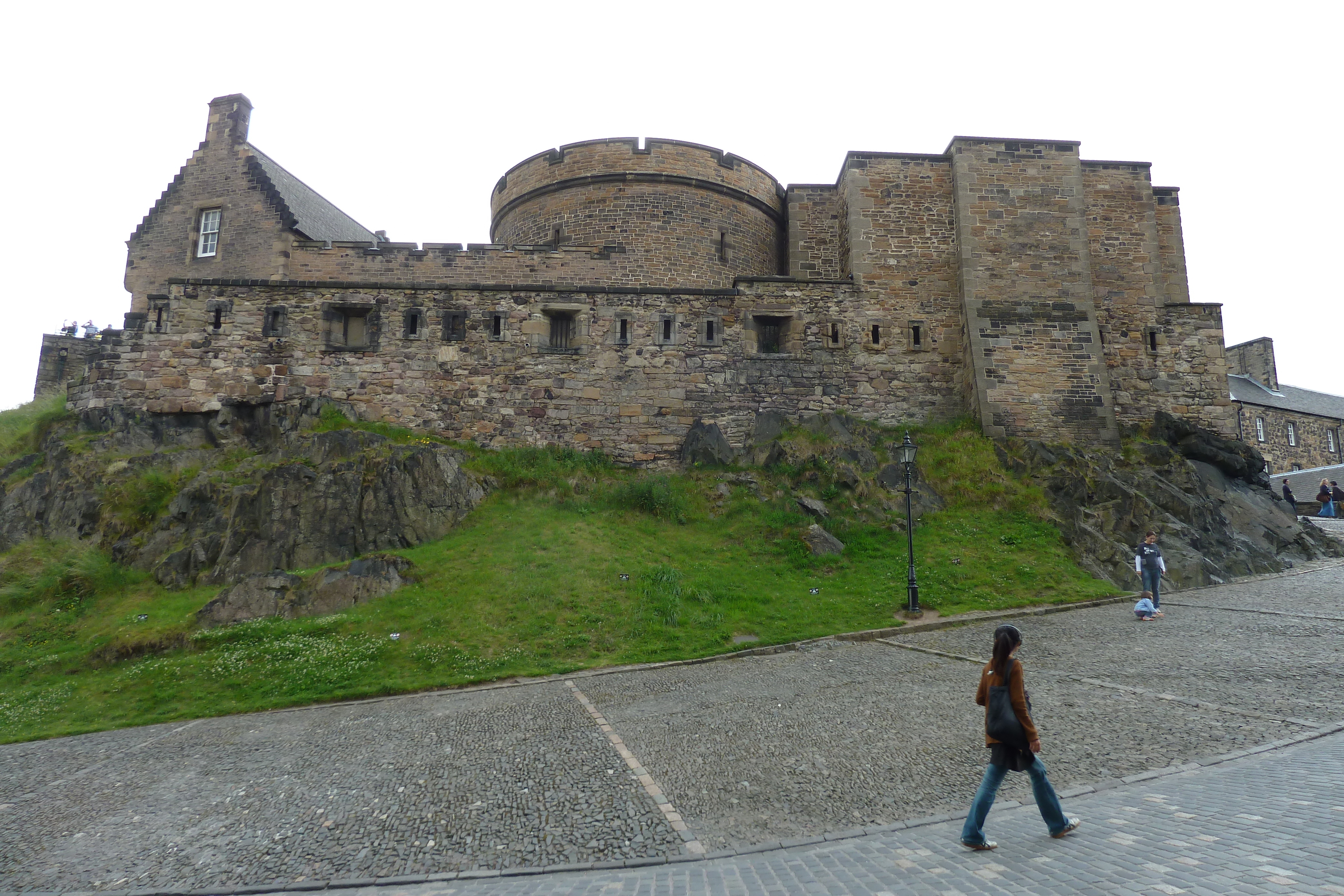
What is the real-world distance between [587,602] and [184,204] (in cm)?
1776

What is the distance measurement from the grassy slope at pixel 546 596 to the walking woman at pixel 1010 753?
7.13m

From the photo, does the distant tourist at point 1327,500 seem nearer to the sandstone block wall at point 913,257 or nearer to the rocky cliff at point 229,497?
the sandstone block wall at point 913,257

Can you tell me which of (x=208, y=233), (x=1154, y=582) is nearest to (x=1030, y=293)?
(x=1154, y=582)

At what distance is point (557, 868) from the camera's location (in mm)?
5133

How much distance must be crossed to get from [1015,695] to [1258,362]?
48398mm

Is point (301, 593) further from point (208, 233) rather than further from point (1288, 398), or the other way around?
point (1288, 398)

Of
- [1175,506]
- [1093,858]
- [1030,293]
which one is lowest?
[1093,858]

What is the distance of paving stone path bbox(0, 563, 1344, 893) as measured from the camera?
17.8 ft

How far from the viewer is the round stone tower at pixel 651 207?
70.7 feet

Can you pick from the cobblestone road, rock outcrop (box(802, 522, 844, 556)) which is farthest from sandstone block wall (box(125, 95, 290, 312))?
the cobblestone road

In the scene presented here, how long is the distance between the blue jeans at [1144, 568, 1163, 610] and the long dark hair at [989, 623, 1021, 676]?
9.88 meters

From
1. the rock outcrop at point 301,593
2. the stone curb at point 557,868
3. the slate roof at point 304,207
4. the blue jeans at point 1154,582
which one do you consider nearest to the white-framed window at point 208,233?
the slate roof at point 304,207

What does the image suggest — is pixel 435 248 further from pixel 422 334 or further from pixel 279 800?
pixel 279 800

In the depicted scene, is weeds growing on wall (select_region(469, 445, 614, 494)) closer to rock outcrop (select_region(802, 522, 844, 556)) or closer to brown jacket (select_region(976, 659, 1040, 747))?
rock outcrop (select_region(802, 522, 844, 556))
